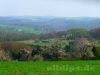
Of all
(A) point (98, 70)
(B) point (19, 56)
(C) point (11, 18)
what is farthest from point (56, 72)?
(C) point (11, 18)

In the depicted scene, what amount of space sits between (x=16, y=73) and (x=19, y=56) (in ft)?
58.0

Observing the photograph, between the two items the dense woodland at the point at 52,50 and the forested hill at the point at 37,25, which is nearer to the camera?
the dense woodland at the point at 52,50

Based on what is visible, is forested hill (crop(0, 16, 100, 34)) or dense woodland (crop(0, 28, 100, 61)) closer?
dense woodland (crop(0, 28, 100, 61))

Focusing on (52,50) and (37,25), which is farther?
(37,25)

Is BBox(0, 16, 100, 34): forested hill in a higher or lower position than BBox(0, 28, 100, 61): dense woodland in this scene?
lower

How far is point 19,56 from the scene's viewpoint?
2544 centimetres

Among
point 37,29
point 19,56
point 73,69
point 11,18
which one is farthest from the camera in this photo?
→ point 11,18

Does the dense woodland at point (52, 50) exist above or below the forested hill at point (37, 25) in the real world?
above

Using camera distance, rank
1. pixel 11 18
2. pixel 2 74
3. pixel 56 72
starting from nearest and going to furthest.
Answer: pixel 2 74, pixel 56 72, pixel 11 18

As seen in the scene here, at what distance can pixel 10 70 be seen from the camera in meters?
8.38

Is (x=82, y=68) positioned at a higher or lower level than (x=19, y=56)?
higher

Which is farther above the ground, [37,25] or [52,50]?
[52,50]

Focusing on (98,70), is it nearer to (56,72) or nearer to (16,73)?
(56,72)

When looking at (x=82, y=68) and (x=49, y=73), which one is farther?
(x=82, y=68)
